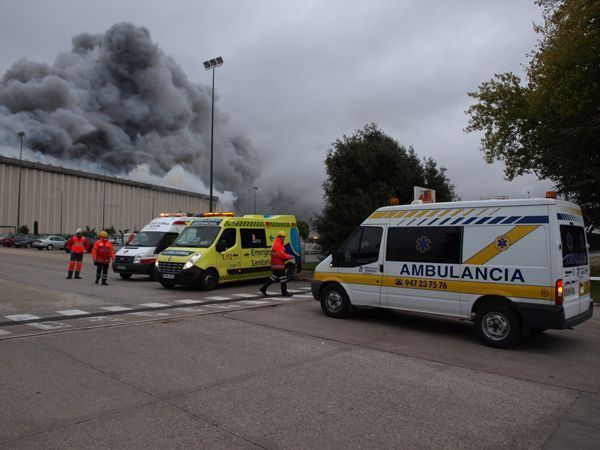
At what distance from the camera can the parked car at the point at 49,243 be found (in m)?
→ 43.0

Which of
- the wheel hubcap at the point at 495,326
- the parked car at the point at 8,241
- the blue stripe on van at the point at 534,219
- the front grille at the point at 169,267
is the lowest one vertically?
the wheel hubcap at the point at 495,326

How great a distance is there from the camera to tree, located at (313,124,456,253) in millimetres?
19562

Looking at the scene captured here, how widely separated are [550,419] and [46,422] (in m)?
4.36

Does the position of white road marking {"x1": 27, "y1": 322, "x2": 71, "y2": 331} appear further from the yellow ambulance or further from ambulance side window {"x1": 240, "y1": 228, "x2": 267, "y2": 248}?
ambulance side window {"x1": 240, "y1": 228, "x2": 267, "y2": 248}

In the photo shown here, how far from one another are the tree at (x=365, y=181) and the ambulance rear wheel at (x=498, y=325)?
1226 cm

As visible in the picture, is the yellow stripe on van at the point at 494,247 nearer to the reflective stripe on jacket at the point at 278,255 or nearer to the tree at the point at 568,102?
the reflective stripe on jacket at the point at 278,255

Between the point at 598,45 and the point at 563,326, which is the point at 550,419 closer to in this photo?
the point at 563,326

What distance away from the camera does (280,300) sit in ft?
38.0

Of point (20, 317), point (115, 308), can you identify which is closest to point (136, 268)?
point (115, 308)

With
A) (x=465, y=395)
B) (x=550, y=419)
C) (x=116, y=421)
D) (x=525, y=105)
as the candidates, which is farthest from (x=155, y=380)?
(x=525, y=105)

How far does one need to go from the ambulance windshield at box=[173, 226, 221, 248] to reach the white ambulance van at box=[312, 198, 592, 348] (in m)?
5.99

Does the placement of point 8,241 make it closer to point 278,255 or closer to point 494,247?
point 278,255

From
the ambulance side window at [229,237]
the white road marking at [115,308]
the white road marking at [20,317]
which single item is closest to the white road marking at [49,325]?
the white road marking at [20,317]

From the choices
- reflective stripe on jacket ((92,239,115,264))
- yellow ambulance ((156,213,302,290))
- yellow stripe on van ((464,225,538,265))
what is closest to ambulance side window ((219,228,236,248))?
yellow ambulance ((156,213,302,290))
